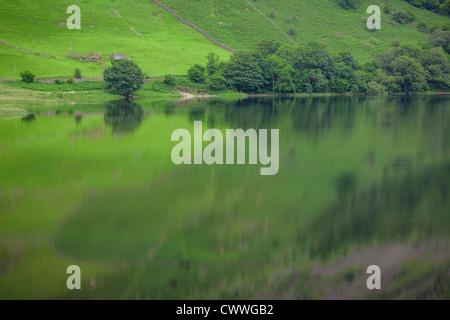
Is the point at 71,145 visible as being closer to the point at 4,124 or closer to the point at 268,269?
the point at 4,124

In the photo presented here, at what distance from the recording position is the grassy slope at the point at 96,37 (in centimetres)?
9588

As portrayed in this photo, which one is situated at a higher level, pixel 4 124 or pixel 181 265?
→ pixel 4 124

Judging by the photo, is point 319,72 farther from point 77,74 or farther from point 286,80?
point 77,74

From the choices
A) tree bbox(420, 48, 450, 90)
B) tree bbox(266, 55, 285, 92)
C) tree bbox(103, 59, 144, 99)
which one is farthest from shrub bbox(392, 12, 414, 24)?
tree bbox(103, 59, 144, 99)

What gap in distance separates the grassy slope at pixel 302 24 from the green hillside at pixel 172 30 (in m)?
0.23

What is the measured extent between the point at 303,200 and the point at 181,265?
758 cm

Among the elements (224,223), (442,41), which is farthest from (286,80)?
(224,223)

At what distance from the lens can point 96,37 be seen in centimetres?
12144

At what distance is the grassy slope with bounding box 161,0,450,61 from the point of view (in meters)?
145

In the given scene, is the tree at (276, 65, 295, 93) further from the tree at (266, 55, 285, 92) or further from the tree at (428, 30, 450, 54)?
the tree at (428, 30, 450, 54)

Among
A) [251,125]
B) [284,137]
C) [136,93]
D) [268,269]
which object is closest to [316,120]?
[251,125]

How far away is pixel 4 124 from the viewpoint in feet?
146

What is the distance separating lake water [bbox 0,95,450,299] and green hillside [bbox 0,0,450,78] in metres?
66.8

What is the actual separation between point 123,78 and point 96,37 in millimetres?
41974
